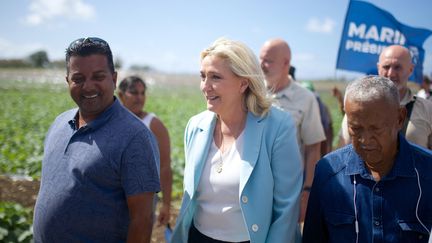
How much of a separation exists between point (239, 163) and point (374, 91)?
96 cm

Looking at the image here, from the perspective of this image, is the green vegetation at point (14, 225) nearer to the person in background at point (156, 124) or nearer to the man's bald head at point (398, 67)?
the person in background at point (156, 124)

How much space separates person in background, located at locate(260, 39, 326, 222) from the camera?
12.8ft

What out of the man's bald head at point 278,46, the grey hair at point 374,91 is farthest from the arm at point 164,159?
the grey hair at point 374,91

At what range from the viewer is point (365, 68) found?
5129 mm

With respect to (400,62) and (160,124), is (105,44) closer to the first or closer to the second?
(160,124)

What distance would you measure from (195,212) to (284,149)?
750mm

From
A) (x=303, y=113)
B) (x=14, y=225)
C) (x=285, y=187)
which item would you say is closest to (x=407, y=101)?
(x=303, y=113)

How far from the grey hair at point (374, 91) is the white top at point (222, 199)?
0.87 meters

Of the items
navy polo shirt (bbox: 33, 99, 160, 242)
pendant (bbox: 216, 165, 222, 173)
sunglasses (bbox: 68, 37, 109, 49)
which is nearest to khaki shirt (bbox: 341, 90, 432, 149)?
pendant (bbox: 216, 165, 222, 173)

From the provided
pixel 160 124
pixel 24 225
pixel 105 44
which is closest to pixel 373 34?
pixel 160 124

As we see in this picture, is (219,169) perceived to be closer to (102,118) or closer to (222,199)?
(222,199)

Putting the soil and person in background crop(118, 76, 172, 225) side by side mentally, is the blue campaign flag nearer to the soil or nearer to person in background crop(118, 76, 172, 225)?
person in background crop(118, 76, 172, 225)

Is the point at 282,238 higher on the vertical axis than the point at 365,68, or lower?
lower

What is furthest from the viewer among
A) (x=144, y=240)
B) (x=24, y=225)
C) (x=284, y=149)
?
(x=24, y=225)
